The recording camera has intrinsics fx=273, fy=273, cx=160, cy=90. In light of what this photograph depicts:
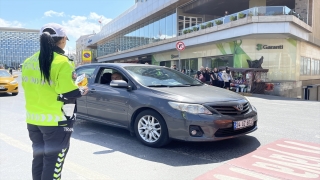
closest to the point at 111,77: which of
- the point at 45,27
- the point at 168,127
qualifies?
the point at 168,127

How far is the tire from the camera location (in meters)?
4.43

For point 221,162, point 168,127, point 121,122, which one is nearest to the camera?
point 221,162

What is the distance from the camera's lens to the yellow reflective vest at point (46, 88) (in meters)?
2.18

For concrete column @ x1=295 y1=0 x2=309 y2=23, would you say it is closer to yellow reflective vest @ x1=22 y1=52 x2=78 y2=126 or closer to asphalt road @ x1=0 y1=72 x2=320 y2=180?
asphalt road @ x1=0 y1=72 x2=320 y2=180

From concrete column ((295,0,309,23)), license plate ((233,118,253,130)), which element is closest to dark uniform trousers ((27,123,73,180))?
license plate ((233,118,253,130))

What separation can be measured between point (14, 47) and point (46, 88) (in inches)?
3902

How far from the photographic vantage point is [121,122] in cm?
509

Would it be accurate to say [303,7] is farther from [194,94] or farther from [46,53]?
[46,53]

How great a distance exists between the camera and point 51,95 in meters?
2.23

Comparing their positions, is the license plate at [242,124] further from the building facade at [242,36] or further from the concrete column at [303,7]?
the concrete column at [303,7]

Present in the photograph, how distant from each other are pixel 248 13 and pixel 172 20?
1146cm

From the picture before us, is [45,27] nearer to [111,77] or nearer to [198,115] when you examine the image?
[198,115]

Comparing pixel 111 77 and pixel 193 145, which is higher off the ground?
pixel 111 77

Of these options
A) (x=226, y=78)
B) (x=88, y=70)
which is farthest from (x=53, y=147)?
(x=226, y=78)
